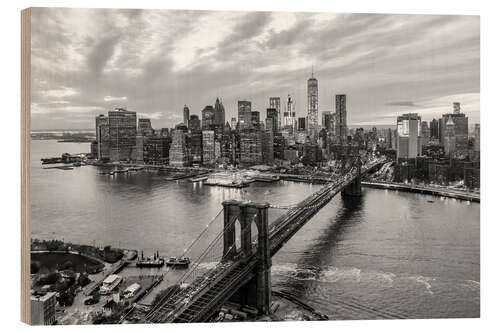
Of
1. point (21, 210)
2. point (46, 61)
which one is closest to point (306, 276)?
point (21, 210)

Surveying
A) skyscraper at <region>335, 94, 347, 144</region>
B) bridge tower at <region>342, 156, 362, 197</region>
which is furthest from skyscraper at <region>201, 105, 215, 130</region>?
bridge tower at <region>342, 156, 362, 197</region>

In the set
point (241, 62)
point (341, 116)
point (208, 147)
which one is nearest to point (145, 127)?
point (208, 147)

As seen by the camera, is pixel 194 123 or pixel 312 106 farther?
pixel 312 106

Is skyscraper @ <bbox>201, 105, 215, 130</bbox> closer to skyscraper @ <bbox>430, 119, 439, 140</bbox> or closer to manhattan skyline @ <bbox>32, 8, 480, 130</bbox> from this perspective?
manhattan skyline @ <bbox>32, 8, 480, 130</bbox>

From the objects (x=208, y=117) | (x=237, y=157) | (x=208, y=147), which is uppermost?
(x=208, y=117)

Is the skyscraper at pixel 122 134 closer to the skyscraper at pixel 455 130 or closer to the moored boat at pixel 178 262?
the moored boat at pixel 178 262

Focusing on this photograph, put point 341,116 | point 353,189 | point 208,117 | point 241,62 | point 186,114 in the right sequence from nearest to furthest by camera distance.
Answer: point 241,62, point 186,114, point 208,117, point 341,116, point 353,189

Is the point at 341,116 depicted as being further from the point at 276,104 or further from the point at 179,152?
the point at 179,152

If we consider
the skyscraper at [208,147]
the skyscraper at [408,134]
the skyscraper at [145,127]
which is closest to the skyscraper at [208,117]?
the skyscraper at [208,147]
